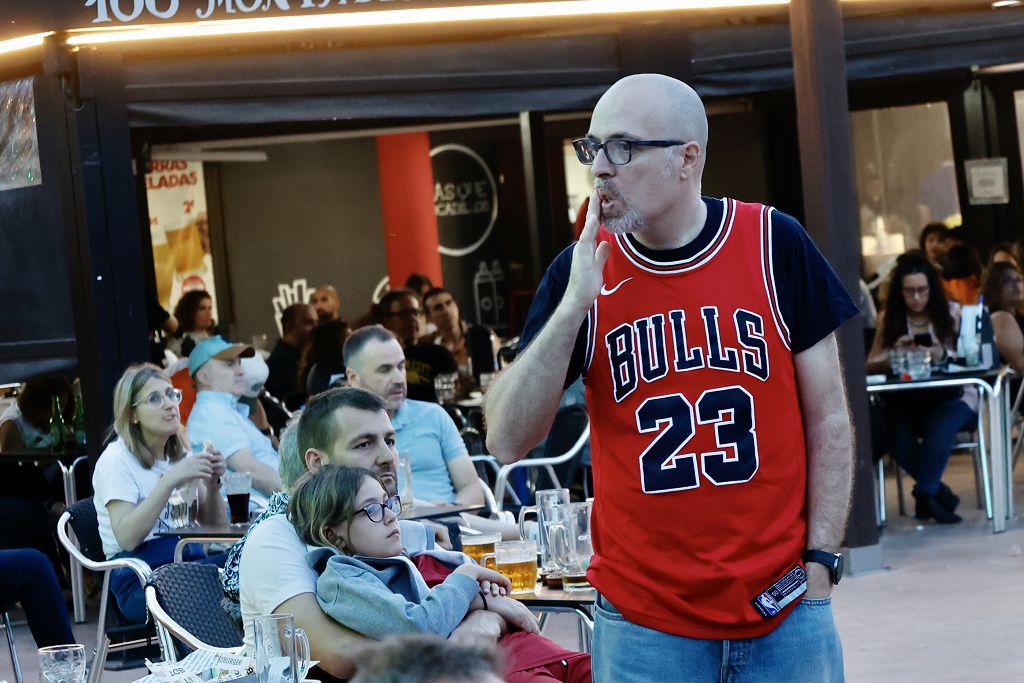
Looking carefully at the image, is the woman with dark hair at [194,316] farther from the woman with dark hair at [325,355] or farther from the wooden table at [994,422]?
the wooden table at [994,422]

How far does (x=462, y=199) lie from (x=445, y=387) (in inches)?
320

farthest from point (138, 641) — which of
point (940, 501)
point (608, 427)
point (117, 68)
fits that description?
point (940, 501)

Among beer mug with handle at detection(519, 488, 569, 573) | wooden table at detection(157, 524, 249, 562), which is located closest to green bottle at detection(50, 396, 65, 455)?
wooden table at detection(157, 524, 249, 562)

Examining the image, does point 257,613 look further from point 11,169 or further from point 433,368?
point 433,368

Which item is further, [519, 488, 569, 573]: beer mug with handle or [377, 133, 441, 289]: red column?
[377, 133, 441, 289]: red column

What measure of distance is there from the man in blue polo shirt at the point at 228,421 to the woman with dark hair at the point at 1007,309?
4.72 meters

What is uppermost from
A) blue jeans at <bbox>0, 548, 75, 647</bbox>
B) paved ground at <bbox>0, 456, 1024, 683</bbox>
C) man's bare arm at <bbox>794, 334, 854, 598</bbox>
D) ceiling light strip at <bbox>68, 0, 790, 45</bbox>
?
ceiling light strip at <bbox>68, 0, 790, 45</bbox>

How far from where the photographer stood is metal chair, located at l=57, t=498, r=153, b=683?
5.59 meters

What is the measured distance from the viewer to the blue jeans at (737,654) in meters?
2.67

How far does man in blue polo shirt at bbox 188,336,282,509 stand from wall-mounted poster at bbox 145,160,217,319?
26.3 feet

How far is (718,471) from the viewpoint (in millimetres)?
2637

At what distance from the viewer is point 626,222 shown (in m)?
2.67

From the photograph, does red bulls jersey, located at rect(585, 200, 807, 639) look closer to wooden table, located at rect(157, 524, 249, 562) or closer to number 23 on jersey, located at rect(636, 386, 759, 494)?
number 23 on jersey, located at rect(636, 386, 759, 494)

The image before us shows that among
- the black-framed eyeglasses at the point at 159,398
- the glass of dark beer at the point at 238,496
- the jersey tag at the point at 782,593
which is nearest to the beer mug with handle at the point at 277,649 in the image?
the jersey tag at the point at 782,593
